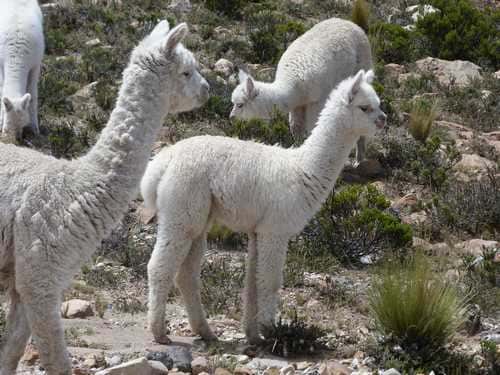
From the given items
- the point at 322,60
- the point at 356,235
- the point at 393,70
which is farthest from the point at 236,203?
the point at 393,70

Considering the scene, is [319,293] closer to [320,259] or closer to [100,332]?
[320,259]

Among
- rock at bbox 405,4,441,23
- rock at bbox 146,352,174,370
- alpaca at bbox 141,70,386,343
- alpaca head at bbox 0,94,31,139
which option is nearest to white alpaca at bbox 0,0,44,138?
alpaca head at bbox 0,94,31,139

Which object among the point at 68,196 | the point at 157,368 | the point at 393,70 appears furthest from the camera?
the point at 393,70

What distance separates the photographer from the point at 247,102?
43.3ft

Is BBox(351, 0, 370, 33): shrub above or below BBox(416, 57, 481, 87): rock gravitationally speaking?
above

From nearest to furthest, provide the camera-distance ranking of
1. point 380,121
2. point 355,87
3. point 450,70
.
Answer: point 355,87 < point 380,121 < point 450,70

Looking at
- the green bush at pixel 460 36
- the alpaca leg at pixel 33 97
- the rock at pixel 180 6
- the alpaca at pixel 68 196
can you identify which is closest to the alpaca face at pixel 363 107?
the alpaca at pixel 68 196

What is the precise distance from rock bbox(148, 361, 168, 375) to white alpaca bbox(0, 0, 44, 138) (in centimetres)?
666

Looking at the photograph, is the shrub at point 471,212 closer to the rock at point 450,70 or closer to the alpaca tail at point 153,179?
the alpaca tail at point 153,179

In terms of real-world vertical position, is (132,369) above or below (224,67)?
below

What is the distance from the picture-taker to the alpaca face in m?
8.24

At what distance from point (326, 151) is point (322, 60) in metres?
5.71

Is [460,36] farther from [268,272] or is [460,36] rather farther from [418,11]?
[268,272]

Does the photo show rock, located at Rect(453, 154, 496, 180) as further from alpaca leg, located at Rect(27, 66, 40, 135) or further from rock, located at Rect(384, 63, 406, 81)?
alpaca leg, located at Rect(27, 66, 40, 135)
